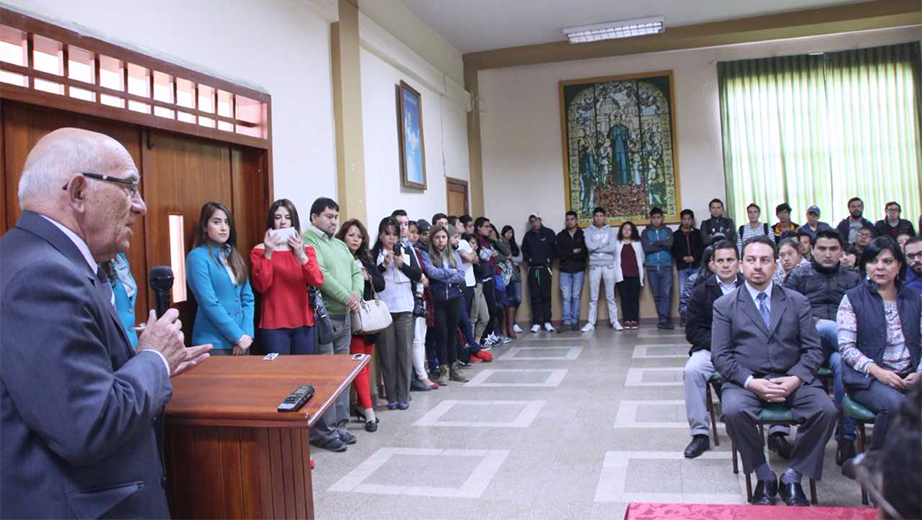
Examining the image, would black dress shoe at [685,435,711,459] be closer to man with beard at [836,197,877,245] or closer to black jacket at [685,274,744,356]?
black jacket at [685,274,744,356]

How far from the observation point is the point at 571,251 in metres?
9.27

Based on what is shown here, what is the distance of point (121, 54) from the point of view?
3.21 metres

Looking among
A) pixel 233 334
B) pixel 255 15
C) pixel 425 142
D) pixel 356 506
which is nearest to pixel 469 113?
pixel 425 142

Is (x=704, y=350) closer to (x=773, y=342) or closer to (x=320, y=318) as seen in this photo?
(x=773, y=342)

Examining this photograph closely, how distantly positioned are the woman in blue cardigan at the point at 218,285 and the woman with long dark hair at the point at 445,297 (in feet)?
7.23

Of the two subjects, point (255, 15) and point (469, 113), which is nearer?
point (255, 15)

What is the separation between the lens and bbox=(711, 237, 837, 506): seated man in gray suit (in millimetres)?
2990

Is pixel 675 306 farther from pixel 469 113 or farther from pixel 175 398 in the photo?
pixel 175 398

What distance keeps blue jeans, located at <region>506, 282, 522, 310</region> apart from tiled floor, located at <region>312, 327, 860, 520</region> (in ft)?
8.69

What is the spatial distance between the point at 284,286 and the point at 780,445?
2917 millimetres

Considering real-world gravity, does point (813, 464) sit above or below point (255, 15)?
below

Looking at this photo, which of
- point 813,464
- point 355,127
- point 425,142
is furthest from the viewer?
point 425,142

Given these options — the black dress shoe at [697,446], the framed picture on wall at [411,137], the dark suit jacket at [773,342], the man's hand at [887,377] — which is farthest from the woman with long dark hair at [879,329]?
the framed picture on wall at [411,137]

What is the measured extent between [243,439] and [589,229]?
26.9 feet
